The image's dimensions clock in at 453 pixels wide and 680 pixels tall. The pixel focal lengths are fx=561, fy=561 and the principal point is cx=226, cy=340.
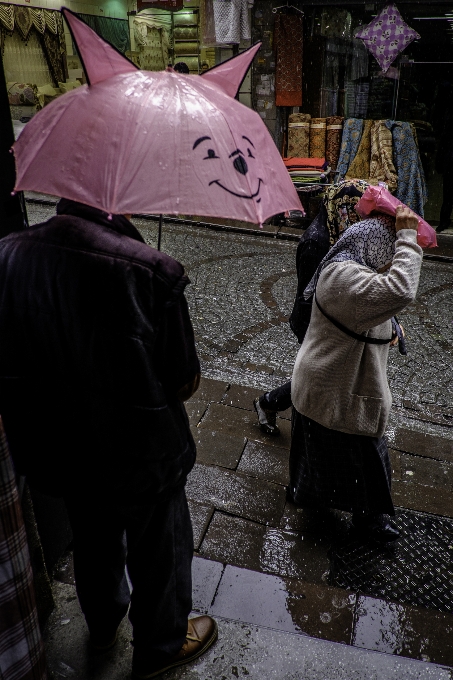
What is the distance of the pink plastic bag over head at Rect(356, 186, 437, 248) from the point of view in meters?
2.75

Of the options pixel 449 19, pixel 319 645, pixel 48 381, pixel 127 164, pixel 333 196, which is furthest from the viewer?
pixel 449 19

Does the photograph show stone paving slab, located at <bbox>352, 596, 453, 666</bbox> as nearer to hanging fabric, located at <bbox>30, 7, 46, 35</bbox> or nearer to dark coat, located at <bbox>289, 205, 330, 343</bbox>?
dark coat, located at <bbox>289, 205, 330, 343</bbox>

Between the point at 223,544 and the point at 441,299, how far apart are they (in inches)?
→ 196

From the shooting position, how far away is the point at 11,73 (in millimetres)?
12344

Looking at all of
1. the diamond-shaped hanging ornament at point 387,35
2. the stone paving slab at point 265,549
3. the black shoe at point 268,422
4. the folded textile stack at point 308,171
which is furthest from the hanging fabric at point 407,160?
the stone paving slab at point 265,549

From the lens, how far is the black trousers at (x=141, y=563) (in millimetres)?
1959

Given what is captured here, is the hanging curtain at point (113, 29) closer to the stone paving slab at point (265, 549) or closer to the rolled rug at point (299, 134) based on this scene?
the rolled rug at point (299, 134)

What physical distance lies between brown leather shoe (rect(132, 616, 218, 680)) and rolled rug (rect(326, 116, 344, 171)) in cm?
868

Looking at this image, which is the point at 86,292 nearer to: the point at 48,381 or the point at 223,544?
the point at 48,381

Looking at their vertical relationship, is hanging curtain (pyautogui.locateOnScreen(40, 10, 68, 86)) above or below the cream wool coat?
above

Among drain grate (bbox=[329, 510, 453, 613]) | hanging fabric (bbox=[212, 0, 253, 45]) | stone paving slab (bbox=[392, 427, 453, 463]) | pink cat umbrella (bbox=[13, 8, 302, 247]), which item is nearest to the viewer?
pink cat umbrella (bbox=[13, 8, 302, 247])

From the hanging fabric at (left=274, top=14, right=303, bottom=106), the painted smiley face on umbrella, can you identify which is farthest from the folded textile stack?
the painted smiley face on umbrella

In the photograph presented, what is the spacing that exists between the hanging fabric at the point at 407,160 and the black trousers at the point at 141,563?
846 cm

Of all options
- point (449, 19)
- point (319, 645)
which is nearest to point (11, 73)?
point (449, 19)
